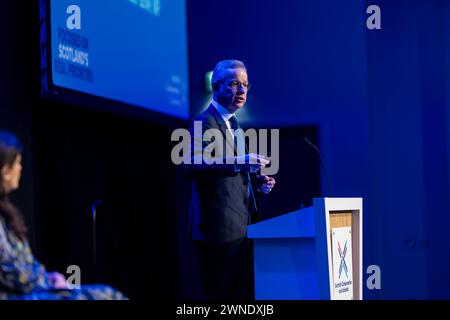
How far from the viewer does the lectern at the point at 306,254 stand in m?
2.90

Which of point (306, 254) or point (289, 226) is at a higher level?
point (289, 226)

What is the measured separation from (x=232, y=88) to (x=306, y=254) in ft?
3.06

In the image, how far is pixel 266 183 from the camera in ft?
11.6

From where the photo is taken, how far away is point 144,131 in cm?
595

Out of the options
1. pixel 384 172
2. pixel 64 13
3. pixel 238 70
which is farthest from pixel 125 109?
pixel 384 172

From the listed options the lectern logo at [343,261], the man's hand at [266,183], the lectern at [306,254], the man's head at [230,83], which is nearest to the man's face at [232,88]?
the man's head at [230,83]

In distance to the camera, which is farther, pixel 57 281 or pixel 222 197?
pixel 222 197

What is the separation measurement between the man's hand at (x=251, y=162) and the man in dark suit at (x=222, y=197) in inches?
3.0

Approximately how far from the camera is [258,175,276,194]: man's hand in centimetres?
354

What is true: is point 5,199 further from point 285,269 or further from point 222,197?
point 222,197

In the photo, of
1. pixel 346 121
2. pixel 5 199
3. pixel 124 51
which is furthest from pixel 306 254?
pixel 346 121

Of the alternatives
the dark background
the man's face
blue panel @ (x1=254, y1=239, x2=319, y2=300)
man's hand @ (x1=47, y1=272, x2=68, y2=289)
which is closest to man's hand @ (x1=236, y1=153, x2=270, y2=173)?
blue panel @ (x1=254, y1=239, x2=319, y2=300)

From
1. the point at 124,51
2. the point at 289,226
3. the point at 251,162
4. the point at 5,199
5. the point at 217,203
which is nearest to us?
the point at 5,199

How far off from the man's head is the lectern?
29.7 inches
